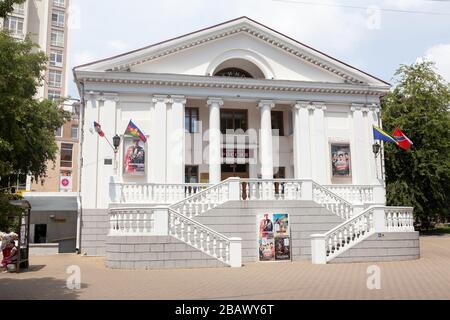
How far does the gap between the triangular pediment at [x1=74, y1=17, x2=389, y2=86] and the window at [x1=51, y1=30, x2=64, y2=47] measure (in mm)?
44093

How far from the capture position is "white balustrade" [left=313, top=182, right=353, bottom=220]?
18125mm

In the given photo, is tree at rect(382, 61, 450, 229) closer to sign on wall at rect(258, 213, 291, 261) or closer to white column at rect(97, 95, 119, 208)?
sign on wall at rect(258, 213, 291, 261)

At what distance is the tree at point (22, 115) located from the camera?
31.1ft

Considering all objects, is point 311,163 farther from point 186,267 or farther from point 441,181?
point 441,181

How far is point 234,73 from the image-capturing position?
84.0 ft

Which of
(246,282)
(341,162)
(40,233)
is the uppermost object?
(341,162)

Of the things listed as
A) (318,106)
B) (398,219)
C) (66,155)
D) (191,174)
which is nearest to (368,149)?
(318,106)

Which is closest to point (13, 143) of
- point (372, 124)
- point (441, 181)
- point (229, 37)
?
point (229, 37)

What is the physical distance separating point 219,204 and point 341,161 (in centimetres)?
967

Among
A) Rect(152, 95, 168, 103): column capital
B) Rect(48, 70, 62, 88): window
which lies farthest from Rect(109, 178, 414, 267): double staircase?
Rect(48, 70, 62, 88): window

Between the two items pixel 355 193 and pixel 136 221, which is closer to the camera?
pixel 136 221

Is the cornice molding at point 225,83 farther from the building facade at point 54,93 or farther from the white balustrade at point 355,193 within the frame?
the building facade at point 54,93

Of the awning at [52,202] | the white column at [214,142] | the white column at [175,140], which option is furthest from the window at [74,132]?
the white column at [214,142]

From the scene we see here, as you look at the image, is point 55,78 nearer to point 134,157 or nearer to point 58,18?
point 58,18
